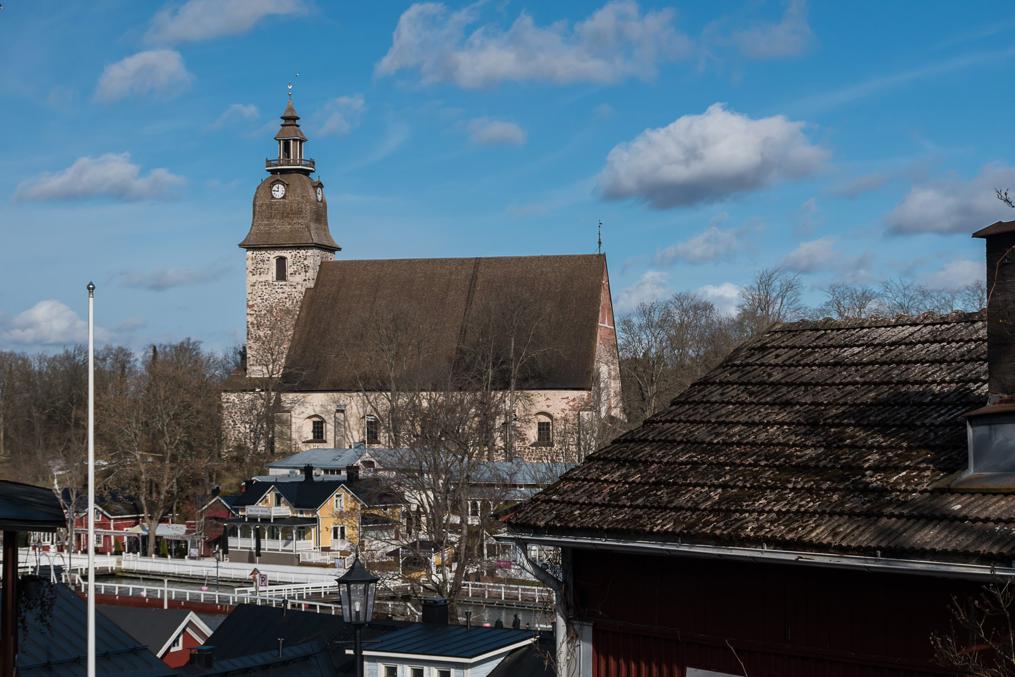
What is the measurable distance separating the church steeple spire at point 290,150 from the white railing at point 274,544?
67.1 ft

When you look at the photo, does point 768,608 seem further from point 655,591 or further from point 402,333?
point 402,333

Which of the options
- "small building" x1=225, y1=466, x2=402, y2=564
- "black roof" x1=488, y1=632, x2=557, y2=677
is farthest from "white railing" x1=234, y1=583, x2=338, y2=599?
"black roof" x1=488, y1=632, x2=557, y2=677

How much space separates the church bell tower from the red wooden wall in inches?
2263

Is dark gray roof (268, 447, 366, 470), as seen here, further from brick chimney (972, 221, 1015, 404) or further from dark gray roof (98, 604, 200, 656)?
brick chimney (972, 221, 1015, 404)

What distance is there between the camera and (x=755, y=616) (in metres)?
7.73

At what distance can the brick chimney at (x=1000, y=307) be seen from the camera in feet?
23.3

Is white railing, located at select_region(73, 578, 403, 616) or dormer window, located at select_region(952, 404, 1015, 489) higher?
dormer window, located at select_region(952, 404, 1015, 489)

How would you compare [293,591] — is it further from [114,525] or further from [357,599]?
[357,599]

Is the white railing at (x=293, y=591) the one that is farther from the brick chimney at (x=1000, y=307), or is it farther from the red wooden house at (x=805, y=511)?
the brick chimney at (x=1000, y=307)

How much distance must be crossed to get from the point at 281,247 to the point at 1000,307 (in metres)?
59.9

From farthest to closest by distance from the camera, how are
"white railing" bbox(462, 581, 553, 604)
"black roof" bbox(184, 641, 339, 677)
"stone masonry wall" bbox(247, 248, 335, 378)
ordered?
1. "stone masonry wall" bbox(247, 248, 335, 378)
2. "white railing" bbox(462, 581, 553, 604)
3. "black roof" bbox(184, 641, 339, 677)

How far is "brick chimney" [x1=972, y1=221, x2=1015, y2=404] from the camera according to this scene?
709cm

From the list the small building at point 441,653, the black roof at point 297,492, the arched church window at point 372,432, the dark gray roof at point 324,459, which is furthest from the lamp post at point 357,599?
the arched church window at point 372,432

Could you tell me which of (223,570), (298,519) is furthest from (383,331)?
(223,570)
